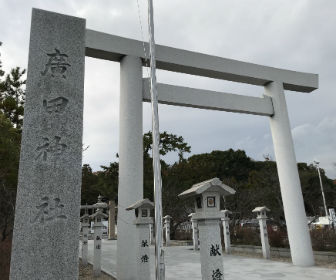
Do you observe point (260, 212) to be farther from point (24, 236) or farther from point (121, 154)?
point (24, 236)

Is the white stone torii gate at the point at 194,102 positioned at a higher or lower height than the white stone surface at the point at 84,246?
higher

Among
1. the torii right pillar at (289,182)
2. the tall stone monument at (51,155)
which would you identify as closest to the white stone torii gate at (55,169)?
the tall stone monument at (51,155)

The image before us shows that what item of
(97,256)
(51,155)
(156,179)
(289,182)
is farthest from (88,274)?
(289,182)

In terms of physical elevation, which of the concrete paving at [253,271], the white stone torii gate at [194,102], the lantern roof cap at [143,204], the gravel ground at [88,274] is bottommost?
the concrete paving at [253,271]

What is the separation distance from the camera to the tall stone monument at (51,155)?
413 cm

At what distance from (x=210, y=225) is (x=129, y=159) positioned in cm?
380

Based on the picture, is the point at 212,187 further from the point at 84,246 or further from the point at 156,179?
the point at 84,246

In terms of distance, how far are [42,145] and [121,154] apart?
4.17 m

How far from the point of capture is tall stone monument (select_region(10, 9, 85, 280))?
4.13 m

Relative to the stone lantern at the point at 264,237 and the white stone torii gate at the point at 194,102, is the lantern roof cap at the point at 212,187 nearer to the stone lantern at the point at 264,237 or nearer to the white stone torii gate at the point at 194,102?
the white stone torii gate at the point at 194,102

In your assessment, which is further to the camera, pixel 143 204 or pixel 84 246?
pixel 84 246

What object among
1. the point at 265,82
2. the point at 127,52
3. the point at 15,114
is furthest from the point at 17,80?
the point at 265,82

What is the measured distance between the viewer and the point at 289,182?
33.8ft

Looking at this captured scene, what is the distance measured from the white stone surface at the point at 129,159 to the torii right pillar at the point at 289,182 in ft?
17.5
